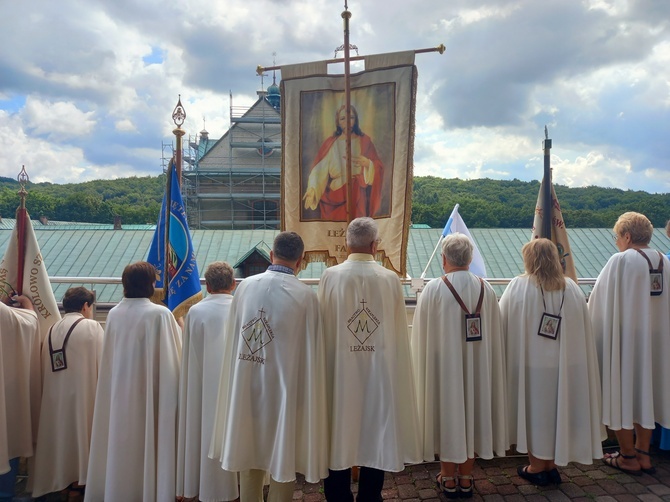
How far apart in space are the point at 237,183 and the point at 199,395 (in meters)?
44.4

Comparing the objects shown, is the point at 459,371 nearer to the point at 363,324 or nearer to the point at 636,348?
the point at 363,324

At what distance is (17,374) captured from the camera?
15.1 feet

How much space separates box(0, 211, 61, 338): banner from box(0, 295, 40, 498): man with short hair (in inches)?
7.4

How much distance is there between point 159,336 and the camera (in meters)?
4.38

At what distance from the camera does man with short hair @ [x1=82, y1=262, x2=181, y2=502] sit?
4.24 meters

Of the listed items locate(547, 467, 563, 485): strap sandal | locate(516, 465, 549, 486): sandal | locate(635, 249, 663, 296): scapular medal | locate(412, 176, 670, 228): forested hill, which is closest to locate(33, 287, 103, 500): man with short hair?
locate(516, 465, 549, 486): sandal

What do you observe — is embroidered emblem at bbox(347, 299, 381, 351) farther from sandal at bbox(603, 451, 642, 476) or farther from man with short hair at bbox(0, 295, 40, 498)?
man with short hair at bbox(0, 295, 40, 498)

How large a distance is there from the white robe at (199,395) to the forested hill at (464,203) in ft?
68.8

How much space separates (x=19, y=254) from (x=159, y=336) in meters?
1.78

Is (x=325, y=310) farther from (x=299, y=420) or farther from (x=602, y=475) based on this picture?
(x=602, y=475)

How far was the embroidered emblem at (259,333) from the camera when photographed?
150 inches

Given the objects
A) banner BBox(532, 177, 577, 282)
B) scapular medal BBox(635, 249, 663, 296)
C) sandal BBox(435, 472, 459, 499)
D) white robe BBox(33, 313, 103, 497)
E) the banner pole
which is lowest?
sandal BBox(435, 472, 459, 499)

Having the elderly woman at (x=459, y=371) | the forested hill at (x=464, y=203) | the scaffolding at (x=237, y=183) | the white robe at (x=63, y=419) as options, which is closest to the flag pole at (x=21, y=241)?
the white robe at (x=63, y=419)

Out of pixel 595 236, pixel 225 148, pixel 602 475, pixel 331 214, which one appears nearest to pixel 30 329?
pixel 331 214
